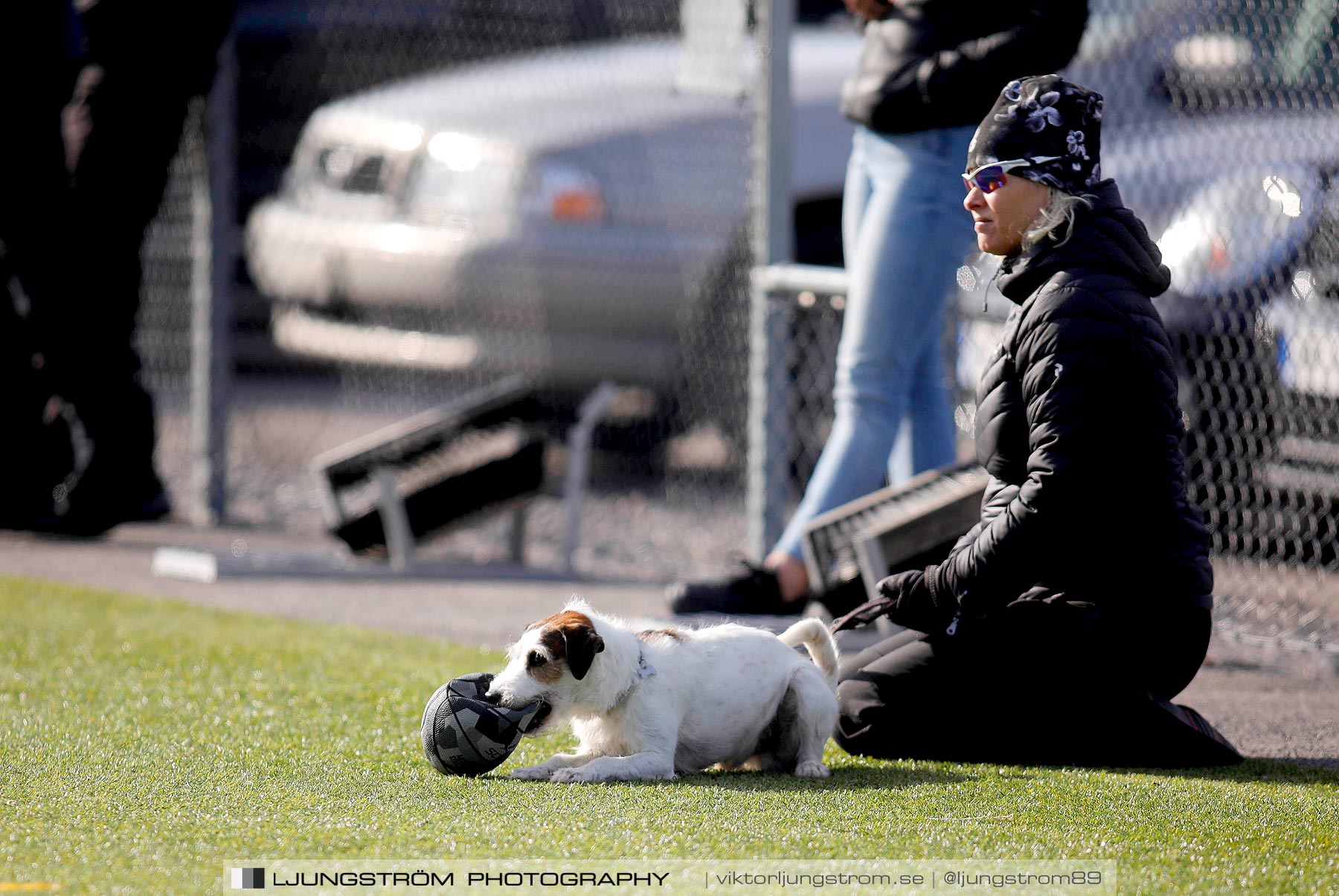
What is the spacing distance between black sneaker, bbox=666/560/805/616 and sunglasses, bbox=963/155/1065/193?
1744 millimetres

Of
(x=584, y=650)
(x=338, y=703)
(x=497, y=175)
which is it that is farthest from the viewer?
(x=497, y=175)

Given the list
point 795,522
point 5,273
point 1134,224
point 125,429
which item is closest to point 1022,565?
point 1134,224

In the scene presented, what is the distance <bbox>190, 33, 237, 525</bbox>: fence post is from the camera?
7938mm

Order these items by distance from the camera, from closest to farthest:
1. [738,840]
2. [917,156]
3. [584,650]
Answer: [738,840], [584,650], [917,156]

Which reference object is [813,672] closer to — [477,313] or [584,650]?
[584,650]

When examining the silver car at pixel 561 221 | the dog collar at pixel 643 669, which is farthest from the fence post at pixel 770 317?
the dog collar at pixel 643 669

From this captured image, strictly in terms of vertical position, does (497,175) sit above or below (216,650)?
above

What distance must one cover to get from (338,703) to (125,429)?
2924 mm

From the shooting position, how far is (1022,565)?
12.4 ft

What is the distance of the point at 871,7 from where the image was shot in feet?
17.2

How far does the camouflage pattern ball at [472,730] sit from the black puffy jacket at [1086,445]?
3.23 ft

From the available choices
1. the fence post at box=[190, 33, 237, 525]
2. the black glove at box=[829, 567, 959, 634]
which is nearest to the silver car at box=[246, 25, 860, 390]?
the fence post at box=[190, 33, 237, 525]

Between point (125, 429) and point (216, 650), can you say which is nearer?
point (216, 650)

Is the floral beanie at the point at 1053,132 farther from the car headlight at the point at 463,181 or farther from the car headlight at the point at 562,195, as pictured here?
the car headlight at the point at 463,181
